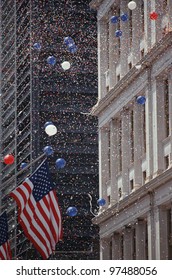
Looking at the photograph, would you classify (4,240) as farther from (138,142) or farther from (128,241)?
(138,142)

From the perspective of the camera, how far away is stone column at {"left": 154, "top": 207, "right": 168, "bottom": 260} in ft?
103

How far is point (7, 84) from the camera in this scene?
8919 centimetres

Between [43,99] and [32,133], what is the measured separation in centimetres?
285

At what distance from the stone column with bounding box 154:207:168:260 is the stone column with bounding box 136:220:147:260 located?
1.55 metres

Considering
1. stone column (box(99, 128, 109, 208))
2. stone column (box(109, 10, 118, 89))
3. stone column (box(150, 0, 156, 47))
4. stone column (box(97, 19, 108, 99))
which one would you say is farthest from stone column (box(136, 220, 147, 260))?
stone column (box(97, 19, 108, 99))

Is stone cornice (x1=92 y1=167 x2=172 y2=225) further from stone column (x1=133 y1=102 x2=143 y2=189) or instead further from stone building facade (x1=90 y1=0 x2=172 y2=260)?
stone column (x1=133 y1=102 x2=143 y2=189)

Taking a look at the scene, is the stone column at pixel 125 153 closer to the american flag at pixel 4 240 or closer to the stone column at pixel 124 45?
the stone column at pixel 124 45

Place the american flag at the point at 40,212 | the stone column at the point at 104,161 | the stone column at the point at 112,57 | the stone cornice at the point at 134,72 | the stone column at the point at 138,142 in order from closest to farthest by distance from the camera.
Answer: the american flag at the point at 40,212 → the stone cornice at the point at 134,72 → the stone column at the point at 138,142 → the stone column at the point at 112,57 → the stone column at the point at 104,161

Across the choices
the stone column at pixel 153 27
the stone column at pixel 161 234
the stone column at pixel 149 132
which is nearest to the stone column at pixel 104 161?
the stone column at pixel 149 132

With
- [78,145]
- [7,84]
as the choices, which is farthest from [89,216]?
[7,84]

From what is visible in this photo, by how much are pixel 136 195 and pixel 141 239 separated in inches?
57.1

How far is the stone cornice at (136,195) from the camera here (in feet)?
103

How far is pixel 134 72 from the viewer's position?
118ft

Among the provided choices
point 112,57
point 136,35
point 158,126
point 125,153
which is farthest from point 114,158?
point 158,126
